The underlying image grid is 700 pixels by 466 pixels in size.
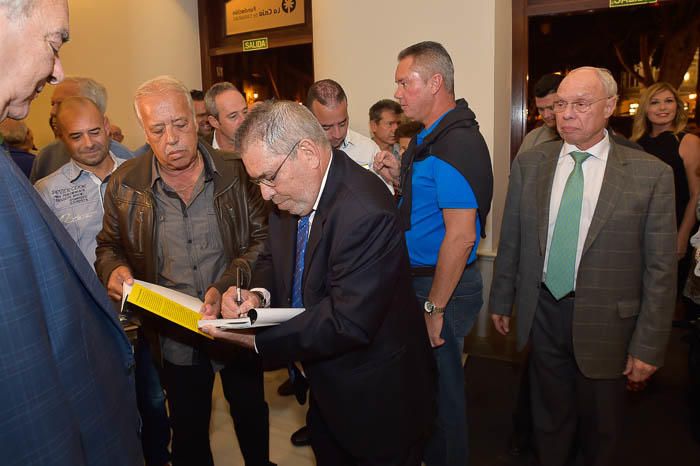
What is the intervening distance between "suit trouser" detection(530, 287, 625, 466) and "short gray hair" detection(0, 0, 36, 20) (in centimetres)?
200

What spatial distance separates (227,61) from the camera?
544cm

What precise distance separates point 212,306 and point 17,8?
3.41 feet

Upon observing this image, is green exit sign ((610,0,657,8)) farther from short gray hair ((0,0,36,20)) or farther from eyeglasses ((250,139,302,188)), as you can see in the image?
short gray hair ((0,0,36,20))

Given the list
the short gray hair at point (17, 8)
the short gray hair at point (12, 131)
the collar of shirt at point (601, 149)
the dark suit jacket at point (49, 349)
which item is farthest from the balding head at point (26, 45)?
the short gray hair at point (12, 131)

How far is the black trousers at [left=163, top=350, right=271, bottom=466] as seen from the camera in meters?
2.06

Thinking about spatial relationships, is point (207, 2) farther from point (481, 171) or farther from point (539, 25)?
point (481, 171)

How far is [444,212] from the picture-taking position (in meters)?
2.01

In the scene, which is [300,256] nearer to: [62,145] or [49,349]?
[49,349]

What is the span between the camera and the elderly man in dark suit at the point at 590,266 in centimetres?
188

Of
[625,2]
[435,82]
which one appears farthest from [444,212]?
[625,2]

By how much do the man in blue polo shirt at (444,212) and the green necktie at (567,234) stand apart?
12.1 inches

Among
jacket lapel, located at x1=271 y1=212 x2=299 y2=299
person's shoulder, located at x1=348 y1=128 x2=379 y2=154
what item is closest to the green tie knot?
jacket lapel, located at x1=271 y1=212 x2=299 y2=299

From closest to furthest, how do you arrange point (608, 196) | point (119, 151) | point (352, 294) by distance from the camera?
point (352, 294)
point (608, 196)
point (119, 151)

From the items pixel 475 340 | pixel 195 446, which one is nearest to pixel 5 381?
pixel 195 446
